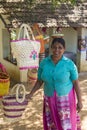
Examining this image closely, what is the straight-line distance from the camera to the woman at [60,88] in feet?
13.1

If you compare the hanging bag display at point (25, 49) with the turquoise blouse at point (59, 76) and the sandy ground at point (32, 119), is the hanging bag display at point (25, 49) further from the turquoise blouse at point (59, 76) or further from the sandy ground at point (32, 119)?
the sandy ground at point (32, 119)

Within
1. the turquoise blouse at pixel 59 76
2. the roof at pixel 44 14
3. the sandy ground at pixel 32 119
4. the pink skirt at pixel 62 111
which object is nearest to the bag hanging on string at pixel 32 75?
the sandy ground at pixel 32 119

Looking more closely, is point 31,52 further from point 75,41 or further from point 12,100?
point 75,41

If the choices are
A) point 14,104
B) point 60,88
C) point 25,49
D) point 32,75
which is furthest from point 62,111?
point 32,75

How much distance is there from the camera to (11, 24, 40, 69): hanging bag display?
16.0ft

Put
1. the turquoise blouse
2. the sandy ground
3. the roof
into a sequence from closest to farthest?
the turquoise blouse
the sandy ground
the roof

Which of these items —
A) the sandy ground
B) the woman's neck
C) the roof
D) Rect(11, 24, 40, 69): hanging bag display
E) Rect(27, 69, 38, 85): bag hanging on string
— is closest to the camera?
the woman's neck

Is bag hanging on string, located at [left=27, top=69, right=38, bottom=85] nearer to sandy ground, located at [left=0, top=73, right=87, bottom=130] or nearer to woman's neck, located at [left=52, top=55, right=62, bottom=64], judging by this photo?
sandy ground, located at [left=0, top=73, right=87, bottom=130]

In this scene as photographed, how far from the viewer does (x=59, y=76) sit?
397 centimetres

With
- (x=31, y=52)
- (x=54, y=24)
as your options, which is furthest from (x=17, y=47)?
(x=54, y=24)

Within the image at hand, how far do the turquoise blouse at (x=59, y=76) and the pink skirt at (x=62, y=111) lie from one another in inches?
3.2

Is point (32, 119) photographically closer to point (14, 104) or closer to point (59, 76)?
point (14, 104)

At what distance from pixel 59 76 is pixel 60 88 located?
0.16 m

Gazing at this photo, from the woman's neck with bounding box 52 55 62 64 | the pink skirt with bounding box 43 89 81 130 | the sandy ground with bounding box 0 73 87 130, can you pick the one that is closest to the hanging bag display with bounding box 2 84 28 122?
the pink skirt with bounding box 43 89 81 130
